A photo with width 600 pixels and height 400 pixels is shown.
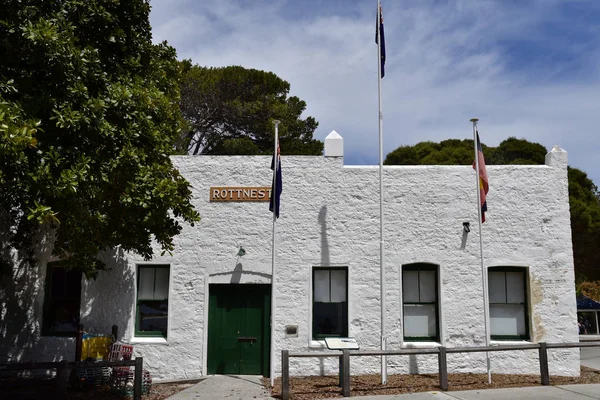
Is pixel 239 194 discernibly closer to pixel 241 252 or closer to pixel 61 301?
pixel 241 252

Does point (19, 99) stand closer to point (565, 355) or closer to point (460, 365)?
point (460, 365)

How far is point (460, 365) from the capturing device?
38.9 ft

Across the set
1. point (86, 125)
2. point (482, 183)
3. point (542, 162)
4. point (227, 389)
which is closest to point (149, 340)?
point (227, 389)

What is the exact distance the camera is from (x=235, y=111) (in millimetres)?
27906

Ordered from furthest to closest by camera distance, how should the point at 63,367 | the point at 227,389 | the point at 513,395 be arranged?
the point at 227,389 < the point at 513,395 < the point at 63,367

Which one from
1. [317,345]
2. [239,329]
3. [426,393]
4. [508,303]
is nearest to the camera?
[426,393]

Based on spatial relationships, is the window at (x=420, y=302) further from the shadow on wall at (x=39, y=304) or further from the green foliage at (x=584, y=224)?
the green foliage at (x=584, y=224)

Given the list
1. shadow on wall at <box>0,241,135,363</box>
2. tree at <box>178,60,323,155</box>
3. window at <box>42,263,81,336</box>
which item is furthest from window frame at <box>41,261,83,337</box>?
tree at <box>178,60,323,155</box>

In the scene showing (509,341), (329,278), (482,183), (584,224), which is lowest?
(509,341)

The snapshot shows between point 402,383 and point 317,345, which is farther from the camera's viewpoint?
point 317,345

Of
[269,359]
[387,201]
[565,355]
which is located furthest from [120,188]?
[565,355]

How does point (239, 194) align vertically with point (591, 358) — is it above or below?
above

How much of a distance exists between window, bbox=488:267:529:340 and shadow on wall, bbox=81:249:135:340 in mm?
8054

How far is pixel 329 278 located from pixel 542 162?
2516 centimetres
